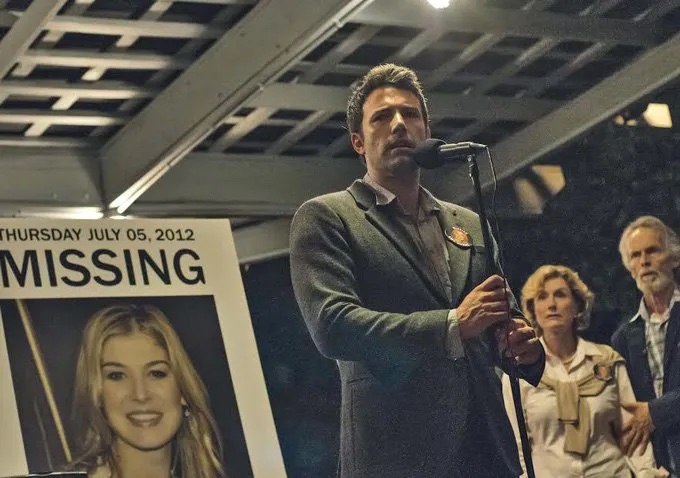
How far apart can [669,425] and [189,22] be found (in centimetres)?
247

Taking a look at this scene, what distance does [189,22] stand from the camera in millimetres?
5465

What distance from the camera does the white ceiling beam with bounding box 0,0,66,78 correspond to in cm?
492

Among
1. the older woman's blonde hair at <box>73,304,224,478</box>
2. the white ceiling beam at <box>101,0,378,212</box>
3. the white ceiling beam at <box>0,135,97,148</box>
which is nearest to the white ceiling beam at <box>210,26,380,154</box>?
the white ceiling beam at <box>101,0,378,212</box>

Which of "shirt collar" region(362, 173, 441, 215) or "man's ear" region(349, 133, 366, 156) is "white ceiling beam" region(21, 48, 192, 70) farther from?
"shirt collar" region(362, 173, 441, 215)

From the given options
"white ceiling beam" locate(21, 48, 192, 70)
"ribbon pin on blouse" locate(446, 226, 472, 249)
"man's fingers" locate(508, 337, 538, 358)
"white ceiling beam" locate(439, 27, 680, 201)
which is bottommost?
"man's fingers" locate(508, 337, 538, 358)

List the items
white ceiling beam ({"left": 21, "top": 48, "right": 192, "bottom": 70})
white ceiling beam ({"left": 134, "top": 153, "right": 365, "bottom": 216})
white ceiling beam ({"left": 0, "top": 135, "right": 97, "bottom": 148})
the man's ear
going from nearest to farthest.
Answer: the man's ear → white ceiling beam ({"left": 21, "top": 48, "right": 192, "bottom": 70}) → white ceiling beam ({"left": 0, "top": 135, "right": 97, "bottom": 148}) → white ceiling beam ({"left": 134, "top": 153, "right": 365, "bottom": 216})

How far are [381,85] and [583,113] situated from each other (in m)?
3.37

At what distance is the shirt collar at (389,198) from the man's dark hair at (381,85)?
14cm

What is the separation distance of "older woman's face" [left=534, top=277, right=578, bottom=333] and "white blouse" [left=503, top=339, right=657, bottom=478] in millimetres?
233

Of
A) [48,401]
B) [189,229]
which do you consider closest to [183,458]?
[48,401]

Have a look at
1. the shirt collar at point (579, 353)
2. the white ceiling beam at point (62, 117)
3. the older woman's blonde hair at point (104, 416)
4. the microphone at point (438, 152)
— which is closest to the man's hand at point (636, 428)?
the shirt collar at point (579, 353)

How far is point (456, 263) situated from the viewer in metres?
2.73

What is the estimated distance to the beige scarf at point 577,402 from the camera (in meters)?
5.37

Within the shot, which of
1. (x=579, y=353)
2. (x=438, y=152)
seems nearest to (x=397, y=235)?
(x=438, y=152)
